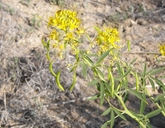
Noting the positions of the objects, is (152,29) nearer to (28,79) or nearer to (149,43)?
(149,43)

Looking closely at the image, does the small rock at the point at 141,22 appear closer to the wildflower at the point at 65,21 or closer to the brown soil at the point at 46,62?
the brown soil at the point at 46,62

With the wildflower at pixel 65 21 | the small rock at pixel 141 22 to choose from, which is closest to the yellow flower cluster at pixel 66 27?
the wildflower at pixel 65 21

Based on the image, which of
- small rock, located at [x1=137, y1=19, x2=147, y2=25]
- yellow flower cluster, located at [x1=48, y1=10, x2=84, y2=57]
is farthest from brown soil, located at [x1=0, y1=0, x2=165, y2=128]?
yellow flower cluster, located at [x1=48, y1=10, x2=84, y2=57]

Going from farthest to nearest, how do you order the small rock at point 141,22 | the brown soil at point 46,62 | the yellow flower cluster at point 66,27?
1. the small rock at point 141,22
2. the brown soil at point 46,62
3. the yellow flower cluster at point 66,27

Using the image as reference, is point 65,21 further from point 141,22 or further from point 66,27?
point 141,22

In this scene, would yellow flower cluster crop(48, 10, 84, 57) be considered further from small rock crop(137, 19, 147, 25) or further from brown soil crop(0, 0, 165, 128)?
small rock crop(137, 19, 147, 25)

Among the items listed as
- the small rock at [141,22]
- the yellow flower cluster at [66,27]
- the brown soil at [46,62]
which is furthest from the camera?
the small rock at [141,22]

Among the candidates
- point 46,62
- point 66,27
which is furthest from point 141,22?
point 66,27

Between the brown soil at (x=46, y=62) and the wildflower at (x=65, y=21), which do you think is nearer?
the wildflower at (x=65, y=21)
